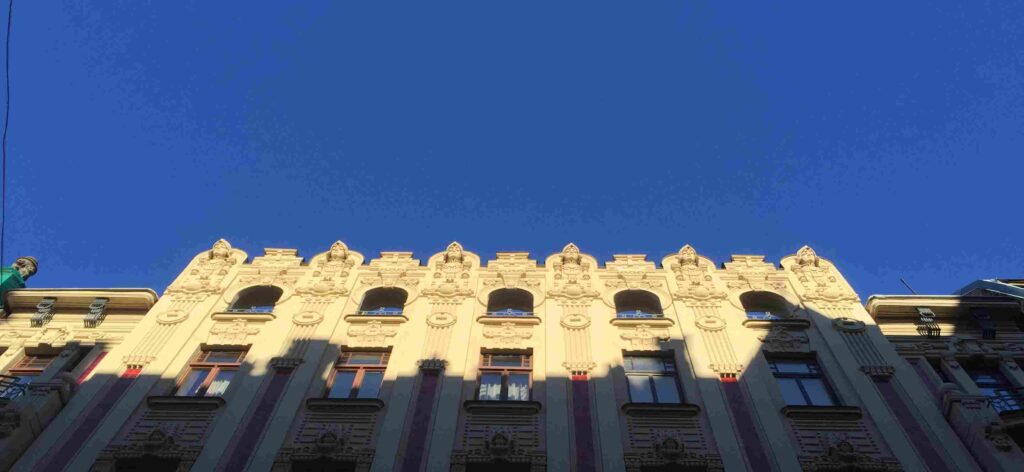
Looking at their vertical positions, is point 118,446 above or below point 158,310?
below

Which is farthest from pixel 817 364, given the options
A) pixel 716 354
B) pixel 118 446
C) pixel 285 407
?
pixel 118 446

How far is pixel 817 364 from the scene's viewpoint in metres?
20.9

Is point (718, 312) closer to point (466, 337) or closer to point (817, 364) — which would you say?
point (817, 364)

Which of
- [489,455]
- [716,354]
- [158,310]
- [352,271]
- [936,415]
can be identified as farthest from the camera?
[352,271]

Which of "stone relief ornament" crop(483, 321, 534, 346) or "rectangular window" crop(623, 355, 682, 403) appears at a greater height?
"stone relief ornament" crop(483, 321, 534, 346)

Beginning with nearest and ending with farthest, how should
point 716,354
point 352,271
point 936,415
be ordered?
point 936,415 → point 716,354 → point 352,271

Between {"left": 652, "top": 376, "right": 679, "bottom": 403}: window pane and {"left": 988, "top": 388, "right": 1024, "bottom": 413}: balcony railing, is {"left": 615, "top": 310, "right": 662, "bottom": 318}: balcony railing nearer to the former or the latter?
{"left": 652, "top": 376, "right": 679, "bottom": 403}: window pane

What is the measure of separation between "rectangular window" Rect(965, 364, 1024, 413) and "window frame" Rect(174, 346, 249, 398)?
724 inches

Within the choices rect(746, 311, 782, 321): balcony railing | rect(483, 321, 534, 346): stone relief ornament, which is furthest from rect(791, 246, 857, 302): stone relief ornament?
rect(483, 321, 534, 346): stone relief ornament

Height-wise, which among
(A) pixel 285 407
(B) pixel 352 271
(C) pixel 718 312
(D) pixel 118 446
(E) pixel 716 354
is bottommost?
(D) pixel 118 446

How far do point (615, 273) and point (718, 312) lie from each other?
3.80 metres

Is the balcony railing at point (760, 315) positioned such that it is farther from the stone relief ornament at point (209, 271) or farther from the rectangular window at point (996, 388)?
the stone relief ornament at point (209, 271)

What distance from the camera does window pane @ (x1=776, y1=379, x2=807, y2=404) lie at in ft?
63.4

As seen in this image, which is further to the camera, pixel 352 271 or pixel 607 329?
pixel 352 271
